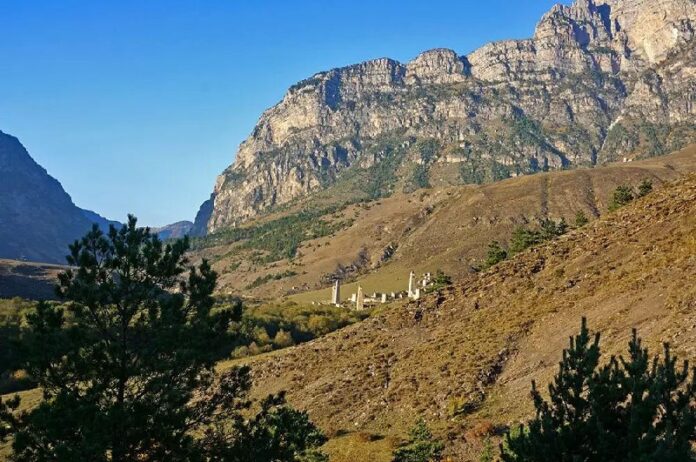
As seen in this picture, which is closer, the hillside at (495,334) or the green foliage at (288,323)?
the hillside at (495,334)

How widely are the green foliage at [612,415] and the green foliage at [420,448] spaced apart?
44.4 ft

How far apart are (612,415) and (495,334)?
26.0m

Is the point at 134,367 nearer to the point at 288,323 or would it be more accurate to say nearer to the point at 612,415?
the point at 612,415

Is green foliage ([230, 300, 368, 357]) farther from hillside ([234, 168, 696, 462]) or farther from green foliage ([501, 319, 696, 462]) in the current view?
green foliage ([501, 319, 696, 462])

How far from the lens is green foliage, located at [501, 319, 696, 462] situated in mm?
11617

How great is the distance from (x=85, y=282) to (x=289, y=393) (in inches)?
956

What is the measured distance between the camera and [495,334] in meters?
38.2

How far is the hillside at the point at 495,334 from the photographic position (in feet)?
98.9

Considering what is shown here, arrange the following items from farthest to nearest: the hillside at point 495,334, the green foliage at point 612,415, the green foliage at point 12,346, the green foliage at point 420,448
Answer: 1. the hillside at point 495,334
2. the green foliage at point 420,448
3. the green foliage at point 12,346
4. the green foliage at point 612,415

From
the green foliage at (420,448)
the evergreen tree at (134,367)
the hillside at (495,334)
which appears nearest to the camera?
the evergreen tree at (134,367)

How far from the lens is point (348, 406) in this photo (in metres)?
36.3

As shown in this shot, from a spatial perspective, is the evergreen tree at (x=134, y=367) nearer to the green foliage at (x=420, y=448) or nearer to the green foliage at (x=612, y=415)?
the green foliage at (x=420, y=448)

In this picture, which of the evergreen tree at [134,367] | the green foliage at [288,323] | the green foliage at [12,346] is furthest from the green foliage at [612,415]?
→ the green foliage at [288,323]

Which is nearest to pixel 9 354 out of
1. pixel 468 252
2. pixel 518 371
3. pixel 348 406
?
pixel 348 406
